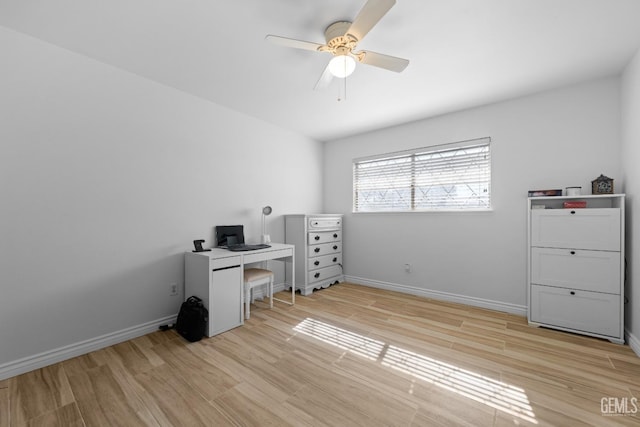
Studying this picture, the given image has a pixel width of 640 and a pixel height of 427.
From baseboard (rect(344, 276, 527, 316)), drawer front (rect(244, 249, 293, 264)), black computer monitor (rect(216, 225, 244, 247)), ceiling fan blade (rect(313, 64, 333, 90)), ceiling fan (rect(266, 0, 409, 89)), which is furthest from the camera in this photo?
black computer monitor (rect(216, 225, 244, 247))

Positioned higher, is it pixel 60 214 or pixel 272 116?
pixel 272 116

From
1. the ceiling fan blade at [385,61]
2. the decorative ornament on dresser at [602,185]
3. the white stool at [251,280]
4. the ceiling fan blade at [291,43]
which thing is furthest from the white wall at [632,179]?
the white stool at [251,280]

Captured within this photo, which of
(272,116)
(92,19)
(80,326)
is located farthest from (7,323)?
(272,116)

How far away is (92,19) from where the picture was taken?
67.8 inches

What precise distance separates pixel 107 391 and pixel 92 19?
97.2 inches

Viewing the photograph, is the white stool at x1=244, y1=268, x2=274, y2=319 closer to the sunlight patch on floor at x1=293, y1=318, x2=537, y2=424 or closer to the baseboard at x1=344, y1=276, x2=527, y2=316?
the sunlight patch on floor at x1=293, y1=318, x2=537, y2=424

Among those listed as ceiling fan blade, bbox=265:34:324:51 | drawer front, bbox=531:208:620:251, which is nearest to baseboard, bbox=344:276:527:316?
drawer front, bbox=531:208:620:251

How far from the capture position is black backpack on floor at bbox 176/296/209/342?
2.27 m

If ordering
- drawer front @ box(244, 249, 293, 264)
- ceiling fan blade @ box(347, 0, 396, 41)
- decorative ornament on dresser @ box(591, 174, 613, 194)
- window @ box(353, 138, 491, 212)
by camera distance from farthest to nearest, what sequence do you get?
window @ box(353, 138, 491, 212) < drawer front @ box(244, 249, 293, 264) < decorative ornament on dresser @ box(591, 174, 613, 194) < ceiling fan blade @ box(347, 0, 396, 41)

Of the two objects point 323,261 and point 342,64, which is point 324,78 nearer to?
point 342,64

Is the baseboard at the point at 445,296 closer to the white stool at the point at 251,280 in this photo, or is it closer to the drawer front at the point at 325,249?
the drawer front at the point at 325,249

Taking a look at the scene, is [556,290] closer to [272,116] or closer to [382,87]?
[382,87]

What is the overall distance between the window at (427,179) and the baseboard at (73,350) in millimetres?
3133

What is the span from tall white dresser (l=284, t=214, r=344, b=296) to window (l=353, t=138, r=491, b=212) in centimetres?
67
